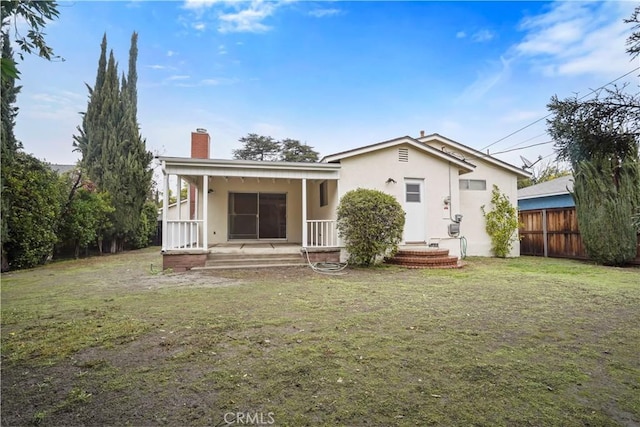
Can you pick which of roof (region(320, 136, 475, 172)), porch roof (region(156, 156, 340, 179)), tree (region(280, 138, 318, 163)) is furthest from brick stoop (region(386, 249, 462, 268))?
tree (region(280, 138, 318, 163))

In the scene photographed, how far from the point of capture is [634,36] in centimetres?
279

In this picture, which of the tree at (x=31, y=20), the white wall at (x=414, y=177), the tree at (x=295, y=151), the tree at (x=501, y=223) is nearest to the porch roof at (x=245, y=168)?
the white wall at (x=414, y=177)

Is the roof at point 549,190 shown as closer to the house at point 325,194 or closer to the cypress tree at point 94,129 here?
the house at point 325,194

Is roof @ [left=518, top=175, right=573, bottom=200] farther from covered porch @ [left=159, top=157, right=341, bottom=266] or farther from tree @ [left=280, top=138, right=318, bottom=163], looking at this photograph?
tree @ [left=280, top=138, right=318, bottom=163]

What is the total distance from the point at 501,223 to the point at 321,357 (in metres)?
11.2

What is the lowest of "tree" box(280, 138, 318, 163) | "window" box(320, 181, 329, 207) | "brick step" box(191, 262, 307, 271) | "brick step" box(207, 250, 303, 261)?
"brick step" box(191, 262, 307, 271)

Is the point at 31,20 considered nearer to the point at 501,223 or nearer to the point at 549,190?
the point at 501,223

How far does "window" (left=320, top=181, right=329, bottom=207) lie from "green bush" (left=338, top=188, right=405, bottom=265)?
7.96ft

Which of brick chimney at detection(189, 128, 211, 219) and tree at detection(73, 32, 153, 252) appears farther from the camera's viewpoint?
tree at detection(73, 32, 153, 252)

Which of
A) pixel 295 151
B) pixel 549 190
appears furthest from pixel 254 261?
pixel 295 151

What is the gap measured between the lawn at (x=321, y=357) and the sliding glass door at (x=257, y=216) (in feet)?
21.4

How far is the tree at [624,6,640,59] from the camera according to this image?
9.09ft

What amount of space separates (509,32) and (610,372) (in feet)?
40.5

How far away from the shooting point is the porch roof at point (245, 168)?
28.5ft
